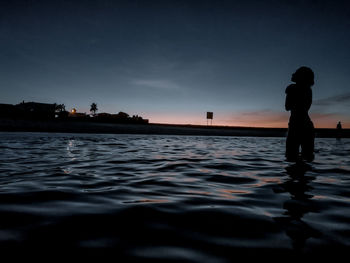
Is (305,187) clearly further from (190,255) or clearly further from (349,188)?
(190,255)

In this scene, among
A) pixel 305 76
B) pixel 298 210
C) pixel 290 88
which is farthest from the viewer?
pixel 290 88

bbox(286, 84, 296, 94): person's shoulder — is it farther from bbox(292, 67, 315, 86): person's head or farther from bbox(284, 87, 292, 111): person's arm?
bbox(292, 67, 315, 86): person's head

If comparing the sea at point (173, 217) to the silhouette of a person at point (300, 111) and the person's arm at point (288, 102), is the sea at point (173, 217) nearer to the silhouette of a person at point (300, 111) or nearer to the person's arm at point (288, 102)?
the silhouette of a person at point (300, 111)

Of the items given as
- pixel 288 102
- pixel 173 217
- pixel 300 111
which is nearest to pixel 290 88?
pixel 288 102

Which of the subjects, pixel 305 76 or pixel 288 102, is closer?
pixel 305 76

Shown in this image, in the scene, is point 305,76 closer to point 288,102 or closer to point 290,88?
point 290,88

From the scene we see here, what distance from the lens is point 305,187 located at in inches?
127

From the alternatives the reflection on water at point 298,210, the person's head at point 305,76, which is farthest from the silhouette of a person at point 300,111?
the reflection on water at point 298,210

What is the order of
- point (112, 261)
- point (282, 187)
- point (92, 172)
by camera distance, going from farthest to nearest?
point (92, 172) → point (282, 187) → point (112, 261)

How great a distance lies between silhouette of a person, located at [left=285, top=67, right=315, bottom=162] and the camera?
5.45 metres

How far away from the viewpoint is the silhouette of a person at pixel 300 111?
17.9 ft

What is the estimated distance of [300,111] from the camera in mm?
5520

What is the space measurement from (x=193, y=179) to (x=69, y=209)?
6.97 feet

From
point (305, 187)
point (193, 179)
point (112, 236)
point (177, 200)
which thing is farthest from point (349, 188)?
point (112, 236)
